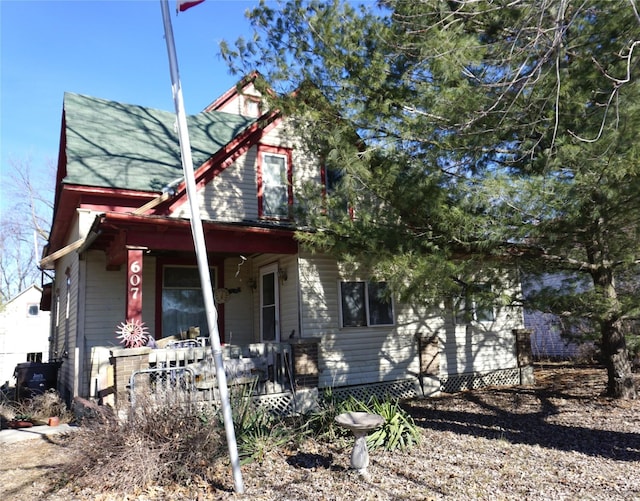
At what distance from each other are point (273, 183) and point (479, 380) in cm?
669

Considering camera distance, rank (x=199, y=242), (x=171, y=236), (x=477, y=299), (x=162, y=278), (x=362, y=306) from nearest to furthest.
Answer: (x=199, y=242)
(x=477, y=299)
(x=171, y=236)
(x=362, y=306)
(x=162, y=278)

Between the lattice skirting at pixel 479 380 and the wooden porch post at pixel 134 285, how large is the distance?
6.81 m

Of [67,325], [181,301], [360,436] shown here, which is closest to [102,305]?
[181,301]

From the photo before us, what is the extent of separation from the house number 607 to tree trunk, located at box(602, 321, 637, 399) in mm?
8016

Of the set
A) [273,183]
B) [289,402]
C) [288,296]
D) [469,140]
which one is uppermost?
[273,183]

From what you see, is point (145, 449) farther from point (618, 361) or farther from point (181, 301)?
point (618, 361)

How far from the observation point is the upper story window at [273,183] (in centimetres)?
1138

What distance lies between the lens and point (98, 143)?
11.6 m

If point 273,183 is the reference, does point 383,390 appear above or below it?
below

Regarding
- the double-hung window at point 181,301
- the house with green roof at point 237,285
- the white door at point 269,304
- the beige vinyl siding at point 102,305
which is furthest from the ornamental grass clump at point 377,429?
the beige vinyl siding at point 102,305

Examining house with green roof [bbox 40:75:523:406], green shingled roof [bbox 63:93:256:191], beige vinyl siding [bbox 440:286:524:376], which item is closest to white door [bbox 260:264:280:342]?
house with green roof [bbox 40:75:523:406]

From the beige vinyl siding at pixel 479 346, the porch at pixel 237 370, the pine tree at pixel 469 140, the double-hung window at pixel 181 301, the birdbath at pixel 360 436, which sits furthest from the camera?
the beige vinyl siding at pixel 479 346

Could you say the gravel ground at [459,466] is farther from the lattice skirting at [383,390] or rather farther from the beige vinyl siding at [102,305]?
the beige vinyl siding at [102,305]

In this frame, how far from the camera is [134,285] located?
27.4ft
